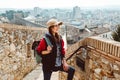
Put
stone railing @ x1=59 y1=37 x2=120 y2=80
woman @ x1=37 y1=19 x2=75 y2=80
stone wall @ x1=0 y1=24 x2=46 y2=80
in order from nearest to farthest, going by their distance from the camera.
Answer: stone railing @ x1=59 y1=37 x2=120 y2=80, woman @ x1=37 y1=19 x2=75 y2=80, stone wall @ x1=0 y1=24 x2=46 y2=80

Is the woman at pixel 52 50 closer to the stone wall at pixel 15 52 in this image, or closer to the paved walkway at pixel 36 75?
the stone wall at pixel 15 52

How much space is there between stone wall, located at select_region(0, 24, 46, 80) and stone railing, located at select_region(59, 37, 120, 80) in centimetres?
222

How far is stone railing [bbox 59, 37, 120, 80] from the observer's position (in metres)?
4.70

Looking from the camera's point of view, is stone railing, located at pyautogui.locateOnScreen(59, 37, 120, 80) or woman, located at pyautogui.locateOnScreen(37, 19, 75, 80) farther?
woman, located at pyautogui.locateOnScreen(37, 19, 75, 80)

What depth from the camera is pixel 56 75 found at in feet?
27.2

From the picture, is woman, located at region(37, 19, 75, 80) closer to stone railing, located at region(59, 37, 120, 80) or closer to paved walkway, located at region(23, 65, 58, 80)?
stone railing, located at region(59, 37, 120, 80)

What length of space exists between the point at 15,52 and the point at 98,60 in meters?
3.73

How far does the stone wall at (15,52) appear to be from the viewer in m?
7.50

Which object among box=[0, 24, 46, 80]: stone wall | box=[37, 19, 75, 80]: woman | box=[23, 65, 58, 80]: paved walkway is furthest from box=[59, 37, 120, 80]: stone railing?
box=[0, 24, 46, 80]: stone wall

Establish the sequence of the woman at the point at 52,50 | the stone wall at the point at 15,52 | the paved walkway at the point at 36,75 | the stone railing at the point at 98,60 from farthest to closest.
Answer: the paved walkway at the point at 36,75 < the stone wall at the point at 15,52 < the woman at the point at 52,50 < the stone railing at the point at 98,60

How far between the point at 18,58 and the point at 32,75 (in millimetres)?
952

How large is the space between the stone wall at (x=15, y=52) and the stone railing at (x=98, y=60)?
87.5 inches

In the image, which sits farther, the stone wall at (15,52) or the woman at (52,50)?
the stone wall at (15,52)

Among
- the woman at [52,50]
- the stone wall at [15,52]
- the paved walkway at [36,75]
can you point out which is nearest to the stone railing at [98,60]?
the woman at [52,50]
